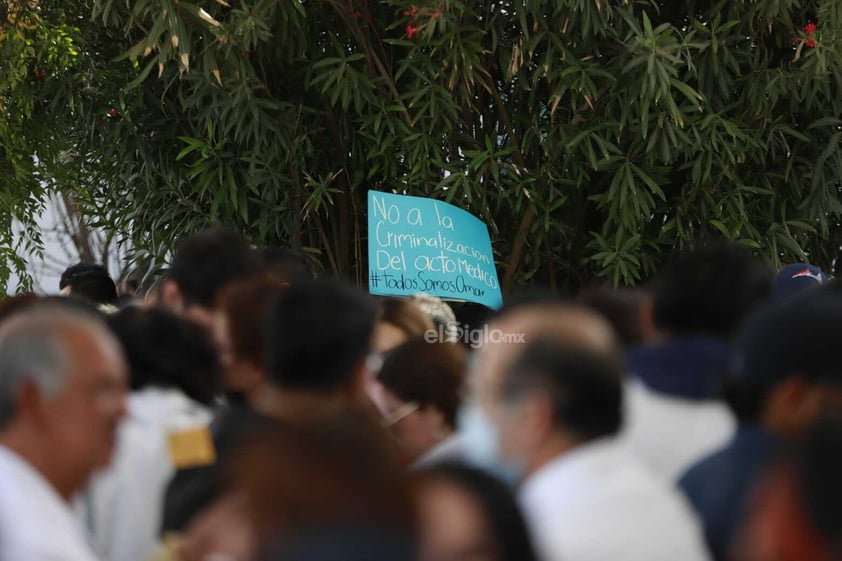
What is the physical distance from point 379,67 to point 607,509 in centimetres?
417

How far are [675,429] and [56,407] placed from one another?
3.46 ft

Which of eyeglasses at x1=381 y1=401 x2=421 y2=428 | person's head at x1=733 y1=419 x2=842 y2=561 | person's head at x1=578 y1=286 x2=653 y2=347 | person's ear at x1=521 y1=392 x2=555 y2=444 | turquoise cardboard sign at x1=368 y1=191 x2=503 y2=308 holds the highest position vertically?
person's head at x1=733 y1=419 x2=842 y2=561

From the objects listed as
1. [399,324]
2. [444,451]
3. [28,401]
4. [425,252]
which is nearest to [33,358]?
[28,401]

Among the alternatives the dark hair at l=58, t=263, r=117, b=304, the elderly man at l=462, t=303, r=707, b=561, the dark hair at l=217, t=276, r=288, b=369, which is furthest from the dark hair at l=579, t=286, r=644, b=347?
the dark hair at l=58, t=263, r=117, b=304

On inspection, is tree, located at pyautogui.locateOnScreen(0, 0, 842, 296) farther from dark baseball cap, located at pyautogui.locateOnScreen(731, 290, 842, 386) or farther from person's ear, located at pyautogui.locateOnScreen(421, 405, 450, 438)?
dark baseball cap, located at pyautogui.locateOnScreen(731, 290, 842, 386)

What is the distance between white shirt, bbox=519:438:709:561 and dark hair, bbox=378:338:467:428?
83 cm

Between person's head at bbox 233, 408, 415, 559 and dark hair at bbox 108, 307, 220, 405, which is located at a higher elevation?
person's head at bbox 233, 408, 415, 559

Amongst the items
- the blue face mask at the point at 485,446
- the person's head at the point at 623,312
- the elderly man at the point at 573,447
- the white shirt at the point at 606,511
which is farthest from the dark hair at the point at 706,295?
the white shirt at the point at 606,511

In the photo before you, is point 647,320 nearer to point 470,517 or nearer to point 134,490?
point 134,490

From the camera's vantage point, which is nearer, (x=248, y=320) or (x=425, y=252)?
(x=248, y=320)

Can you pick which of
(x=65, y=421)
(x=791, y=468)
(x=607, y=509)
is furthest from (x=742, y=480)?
(x=65, y=421)

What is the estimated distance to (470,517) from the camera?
1.09 metres

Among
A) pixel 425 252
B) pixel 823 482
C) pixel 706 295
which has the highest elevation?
pixel 823 482

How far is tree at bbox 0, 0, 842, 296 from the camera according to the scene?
16.0 ft
